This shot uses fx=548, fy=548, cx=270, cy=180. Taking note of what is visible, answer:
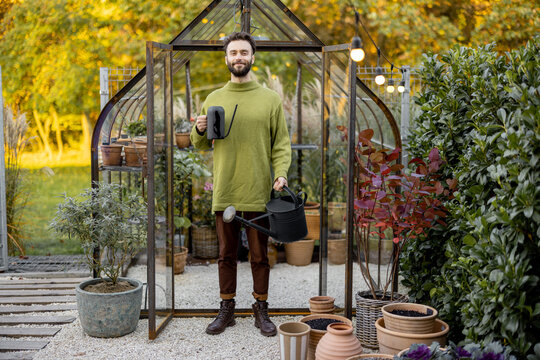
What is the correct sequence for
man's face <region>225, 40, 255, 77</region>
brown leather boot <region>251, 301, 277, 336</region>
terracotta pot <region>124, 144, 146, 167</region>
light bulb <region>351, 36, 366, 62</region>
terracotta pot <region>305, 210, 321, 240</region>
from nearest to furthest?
1. light bulb <region>351, 36, 366, 62</region>
2. man's face <region>225, 40, 255, 77</region>
3. brown leather boot <region>251, 301, 277, 336</region>
4. terracotta pot <region>124, 144, 146, 167</region>
5. terracotta pot <region>305, 210, 321, 240</region>

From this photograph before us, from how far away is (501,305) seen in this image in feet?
8.24

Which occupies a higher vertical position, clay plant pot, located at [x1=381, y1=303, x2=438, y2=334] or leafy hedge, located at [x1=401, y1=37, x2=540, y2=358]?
leafy hedge, located at [x1=401, y1=37, x2=540, y2=358]

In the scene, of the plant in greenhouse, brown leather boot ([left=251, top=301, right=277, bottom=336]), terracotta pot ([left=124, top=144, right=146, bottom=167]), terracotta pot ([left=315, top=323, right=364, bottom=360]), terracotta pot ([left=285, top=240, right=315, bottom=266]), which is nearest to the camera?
terracotta pot ([left=315, top=323, right=364, bottom=360])

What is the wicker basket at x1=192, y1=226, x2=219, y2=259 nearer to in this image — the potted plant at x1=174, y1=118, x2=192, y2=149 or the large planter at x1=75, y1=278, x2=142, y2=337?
the potted plant at x1=174, y1=118, x2=192, y2=149

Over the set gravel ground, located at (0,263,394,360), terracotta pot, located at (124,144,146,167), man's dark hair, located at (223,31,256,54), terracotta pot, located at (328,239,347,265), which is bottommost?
gravel ground, located at (0,263,394,360)

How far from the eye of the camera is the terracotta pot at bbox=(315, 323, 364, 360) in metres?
2.92

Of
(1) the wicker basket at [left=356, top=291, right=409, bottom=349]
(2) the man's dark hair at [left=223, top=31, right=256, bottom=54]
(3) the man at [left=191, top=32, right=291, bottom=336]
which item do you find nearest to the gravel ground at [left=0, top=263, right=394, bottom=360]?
(3) the man at [left=191, top=32, right=291, bottom=336]

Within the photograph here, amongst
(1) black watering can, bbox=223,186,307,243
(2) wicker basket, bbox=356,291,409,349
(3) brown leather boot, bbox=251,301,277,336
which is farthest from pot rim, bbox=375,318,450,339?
(3) brown leather boot, bbox=251,301,277,336

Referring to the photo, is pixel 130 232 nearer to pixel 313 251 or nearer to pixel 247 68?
pixel 247 68

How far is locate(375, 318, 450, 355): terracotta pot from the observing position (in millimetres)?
2998

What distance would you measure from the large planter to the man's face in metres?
1.70

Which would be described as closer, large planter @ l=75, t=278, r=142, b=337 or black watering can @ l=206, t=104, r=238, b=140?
black watering can @ l=206, t=104, r=238, b=140

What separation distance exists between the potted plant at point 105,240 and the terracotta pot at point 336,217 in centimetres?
167

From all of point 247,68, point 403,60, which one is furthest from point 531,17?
point 247,68
